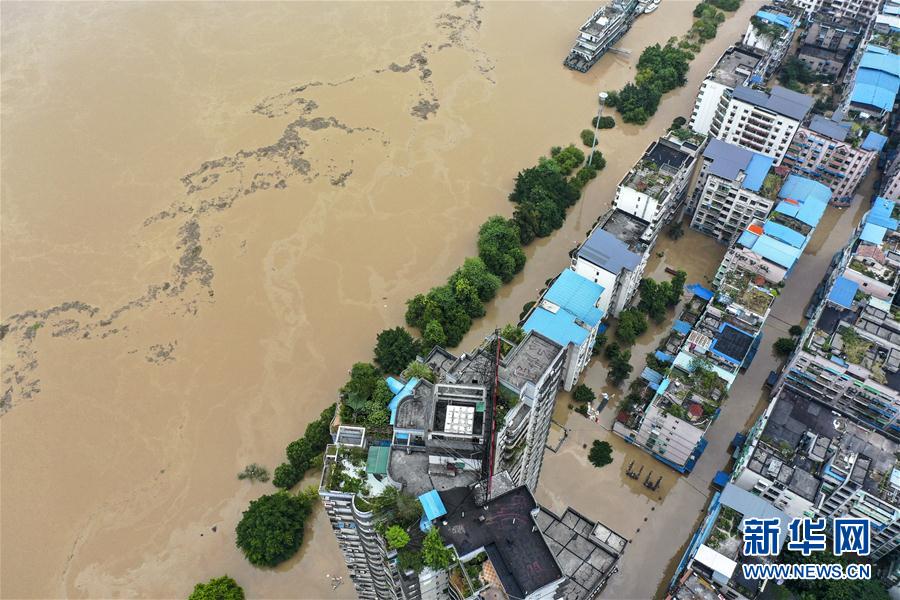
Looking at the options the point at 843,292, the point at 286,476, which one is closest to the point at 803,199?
the point at 843,292

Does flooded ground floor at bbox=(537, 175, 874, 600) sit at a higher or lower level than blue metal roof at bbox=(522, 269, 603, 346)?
lower

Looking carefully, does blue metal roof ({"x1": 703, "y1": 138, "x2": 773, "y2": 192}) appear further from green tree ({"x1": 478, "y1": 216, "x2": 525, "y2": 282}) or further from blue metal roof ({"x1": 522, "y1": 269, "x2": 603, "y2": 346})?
green tree ({"x1": 478, "y1": 216, "x2": 525, "y2": 282})

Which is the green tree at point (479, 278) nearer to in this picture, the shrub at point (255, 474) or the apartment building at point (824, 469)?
the shrub at point (255, 474)

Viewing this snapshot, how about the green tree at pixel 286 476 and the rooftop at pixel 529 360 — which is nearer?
the rooftop at pixel 529 360

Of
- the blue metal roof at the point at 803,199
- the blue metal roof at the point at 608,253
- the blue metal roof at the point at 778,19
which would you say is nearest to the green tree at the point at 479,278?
the blue metal roof at the point at 608,253

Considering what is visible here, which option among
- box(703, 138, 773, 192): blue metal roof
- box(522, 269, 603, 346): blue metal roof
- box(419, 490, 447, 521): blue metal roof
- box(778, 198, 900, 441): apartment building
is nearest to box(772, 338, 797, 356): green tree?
box(778, 198, 900, 441): apartment building

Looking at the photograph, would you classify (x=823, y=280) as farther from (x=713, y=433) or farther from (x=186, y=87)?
(x=186, y=87)
